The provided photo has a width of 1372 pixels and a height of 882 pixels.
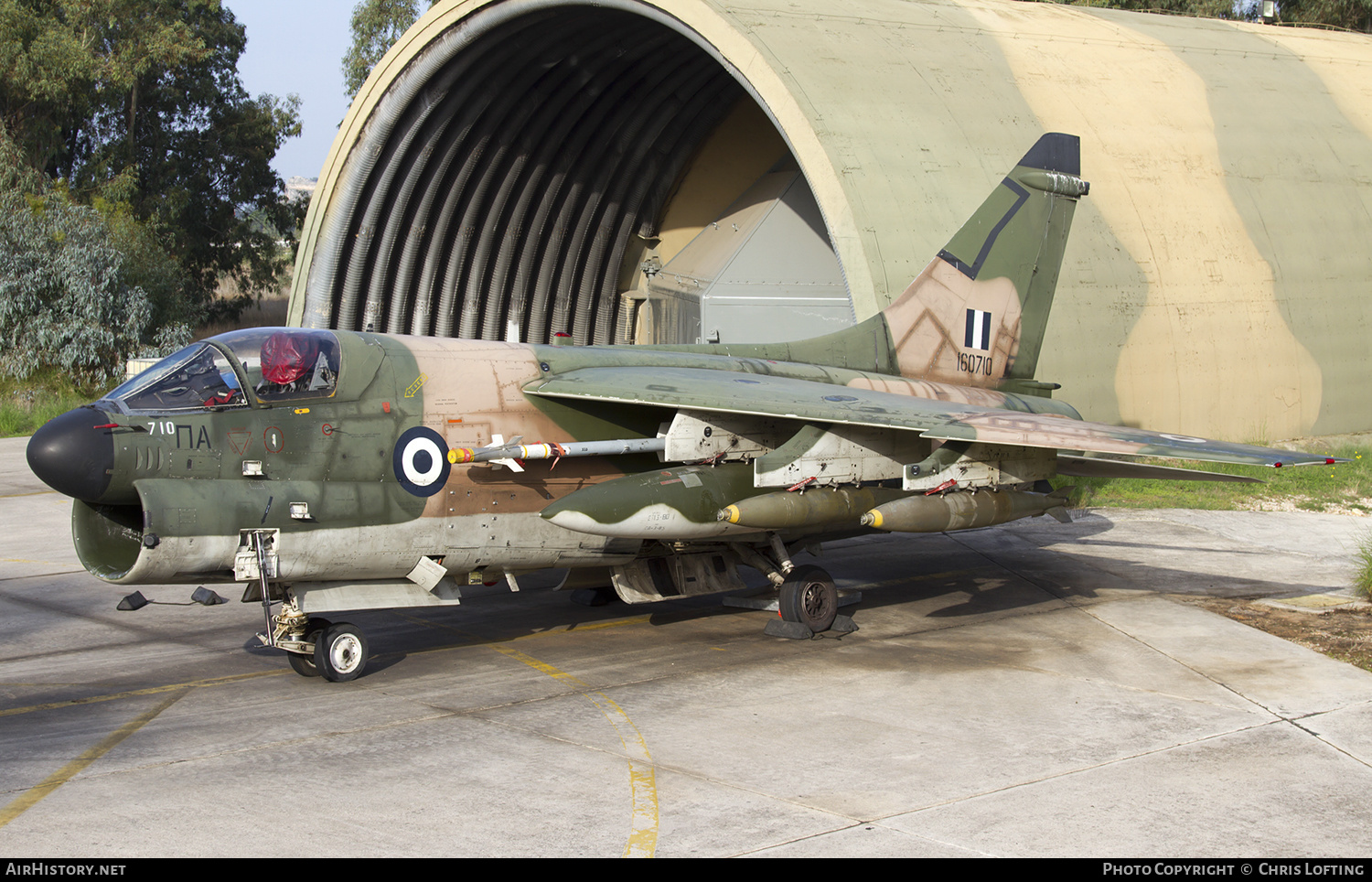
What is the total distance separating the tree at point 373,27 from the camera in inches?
2051

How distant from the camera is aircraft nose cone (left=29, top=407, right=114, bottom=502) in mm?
8781

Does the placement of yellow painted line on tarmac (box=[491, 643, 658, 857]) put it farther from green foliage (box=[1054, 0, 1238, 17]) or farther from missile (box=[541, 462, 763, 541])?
green foliage (box=[1054, 0, 1238, 17])

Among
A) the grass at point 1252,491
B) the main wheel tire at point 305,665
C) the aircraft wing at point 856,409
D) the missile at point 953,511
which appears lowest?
the main wheel tire at point 305,665

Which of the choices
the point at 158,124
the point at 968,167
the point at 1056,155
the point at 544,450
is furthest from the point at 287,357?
the point at 158,124

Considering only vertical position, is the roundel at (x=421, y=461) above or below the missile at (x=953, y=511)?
above

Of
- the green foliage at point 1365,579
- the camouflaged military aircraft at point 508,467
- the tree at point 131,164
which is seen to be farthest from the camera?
the tree at point 131,164

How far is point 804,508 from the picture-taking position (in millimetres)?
10906

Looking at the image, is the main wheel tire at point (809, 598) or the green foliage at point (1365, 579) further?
the green foliage at point (1365, 579)

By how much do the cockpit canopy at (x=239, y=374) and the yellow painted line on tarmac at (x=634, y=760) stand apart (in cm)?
316

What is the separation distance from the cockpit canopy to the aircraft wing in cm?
195

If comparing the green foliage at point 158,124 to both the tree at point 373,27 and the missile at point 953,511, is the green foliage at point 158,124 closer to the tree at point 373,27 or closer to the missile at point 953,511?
the tree at point 373,27

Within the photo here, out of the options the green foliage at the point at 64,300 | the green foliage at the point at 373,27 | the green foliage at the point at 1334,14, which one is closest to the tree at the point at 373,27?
the green foliage at the point at 373,27

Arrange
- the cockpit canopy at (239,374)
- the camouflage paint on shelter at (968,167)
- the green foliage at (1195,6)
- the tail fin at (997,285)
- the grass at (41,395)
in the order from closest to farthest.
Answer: the cockpit canopy at (239,374)
the tail fin at (997,285)
the camouflage paint on shelter at (968,167)
the grass at (41,395)
the green foliage at (1195,6)

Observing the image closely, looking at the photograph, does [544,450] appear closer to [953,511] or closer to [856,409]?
[856,409]
